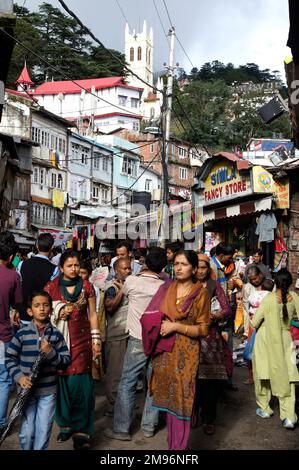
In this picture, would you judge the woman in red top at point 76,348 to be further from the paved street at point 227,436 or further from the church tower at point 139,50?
the church tower at point 139,50

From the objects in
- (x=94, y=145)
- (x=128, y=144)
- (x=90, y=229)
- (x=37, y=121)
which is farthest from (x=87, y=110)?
(x=90, y=229)

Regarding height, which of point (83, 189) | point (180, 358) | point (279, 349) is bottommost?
point (279, 349)

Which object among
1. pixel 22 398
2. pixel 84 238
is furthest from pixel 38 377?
pixel 84 238

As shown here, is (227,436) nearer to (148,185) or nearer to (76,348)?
(76,348)

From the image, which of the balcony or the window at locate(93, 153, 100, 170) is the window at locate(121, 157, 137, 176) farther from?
the balcony

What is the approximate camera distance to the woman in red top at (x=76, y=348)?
4.60 m

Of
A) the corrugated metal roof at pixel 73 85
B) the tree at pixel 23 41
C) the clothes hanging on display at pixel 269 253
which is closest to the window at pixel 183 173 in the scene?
the corrugated metal roof at pixel 73 85

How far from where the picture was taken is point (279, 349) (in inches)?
229

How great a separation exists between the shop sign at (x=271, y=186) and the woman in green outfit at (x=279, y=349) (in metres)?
6.39

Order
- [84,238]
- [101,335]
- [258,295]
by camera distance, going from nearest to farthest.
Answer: [101,335], [258,295], [84,238]

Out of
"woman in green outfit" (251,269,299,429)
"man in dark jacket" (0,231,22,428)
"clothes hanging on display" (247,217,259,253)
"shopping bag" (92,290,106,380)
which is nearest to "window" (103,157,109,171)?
"clothes hanging on display" (247,217,259,253)

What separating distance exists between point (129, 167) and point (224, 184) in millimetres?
35977

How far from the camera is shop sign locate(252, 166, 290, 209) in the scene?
1199cm
